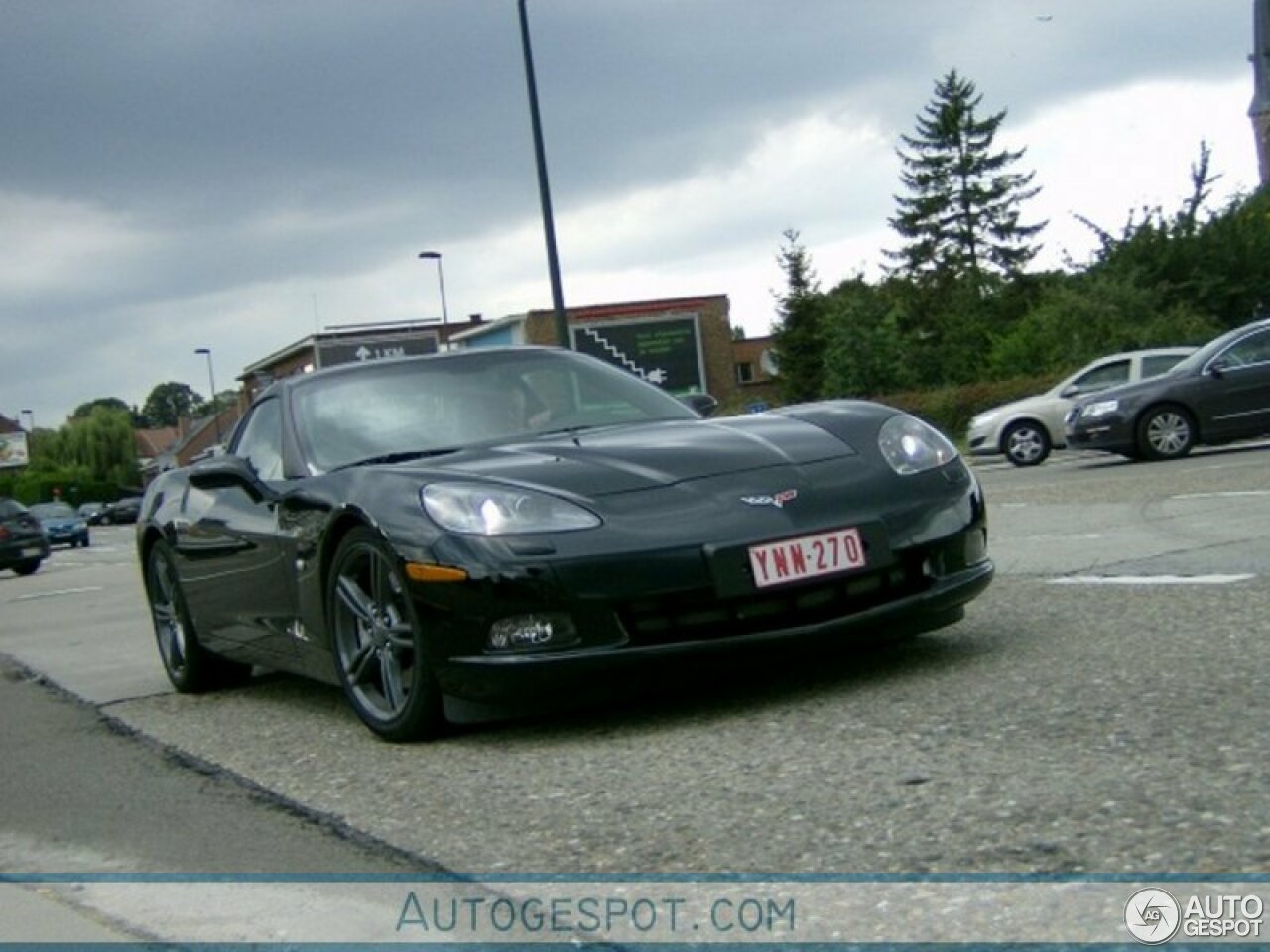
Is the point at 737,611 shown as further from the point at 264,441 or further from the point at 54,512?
the point at 54,512

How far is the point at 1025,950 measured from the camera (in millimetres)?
2561

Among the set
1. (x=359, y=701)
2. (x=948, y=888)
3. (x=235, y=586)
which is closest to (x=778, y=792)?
(x=948, y=888)

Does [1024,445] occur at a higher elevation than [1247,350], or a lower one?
lower


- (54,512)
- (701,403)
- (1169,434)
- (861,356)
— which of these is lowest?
(54,512)

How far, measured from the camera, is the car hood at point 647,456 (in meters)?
4.79

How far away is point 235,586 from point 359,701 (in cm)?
Result: 118

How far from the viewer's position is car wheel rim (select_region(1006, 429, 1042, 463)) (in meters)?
23.2

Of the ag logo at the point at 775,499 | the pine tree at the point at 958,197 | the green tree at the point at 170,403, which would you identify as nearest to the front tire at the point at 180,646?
the ag logo at the point at 775,499

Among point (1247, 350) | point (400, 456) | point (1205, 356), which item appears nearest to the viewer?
point (400, 456)

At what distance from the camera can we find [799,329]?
222ft

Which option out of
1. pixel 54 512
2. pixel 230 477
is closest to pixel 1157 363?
pixel 230 477

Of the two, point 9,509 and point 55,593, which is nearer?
point 55,593

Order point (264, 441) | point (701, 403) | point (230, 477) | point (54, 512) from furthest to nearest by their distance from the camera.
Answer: point (54, 512) → point (701, 403) → point (264, 441) → point (230, 477)

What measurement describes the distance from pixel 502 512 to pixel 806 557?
0.84m
